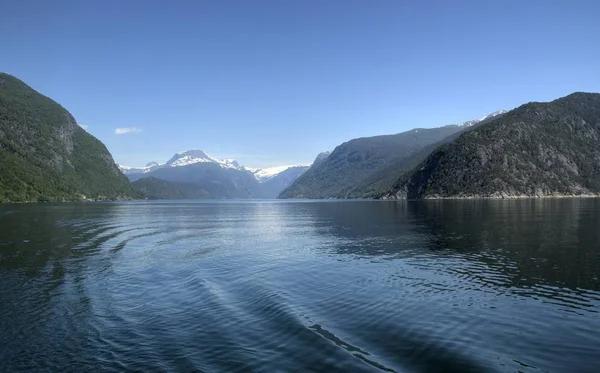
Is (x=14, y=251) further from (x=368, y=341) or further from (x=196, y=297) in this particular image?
(x=368, y=341)

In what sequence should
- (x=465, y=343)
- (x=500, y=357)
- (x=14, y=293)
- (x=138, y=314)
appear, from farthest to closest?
(x=14, y=293)
(x=138, y=314)
(x=465, y=343)
(x=500, y=357)

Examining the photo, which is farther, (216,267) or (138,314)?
(216,267)

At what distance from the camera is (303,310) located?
2959 cm

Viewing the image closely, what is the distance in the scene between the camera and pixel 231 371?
19.1m

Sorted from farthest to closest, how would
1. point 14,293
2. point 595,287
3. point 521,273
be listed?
point 521,273, point 595,287, point 14,293

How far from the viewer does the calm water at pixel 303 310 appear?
68.0 ft

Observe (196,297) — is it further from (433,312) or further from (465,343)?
(465,343)

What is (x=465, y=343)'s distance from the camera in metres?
23.1

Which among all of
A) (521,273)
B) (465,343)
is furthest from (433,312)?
(521,273)

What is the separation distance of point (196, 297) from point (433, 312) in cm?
1973

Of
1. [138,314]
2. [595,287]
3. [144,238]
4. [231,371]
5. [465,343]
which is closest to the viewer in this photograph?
[231,371]

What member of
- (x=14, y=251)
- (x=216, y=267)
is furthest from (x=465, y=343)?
(x=14, y=251)

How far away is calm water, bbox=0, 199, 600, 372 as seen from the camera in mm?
20719

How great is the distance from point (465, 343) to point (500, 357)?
2300 mm
